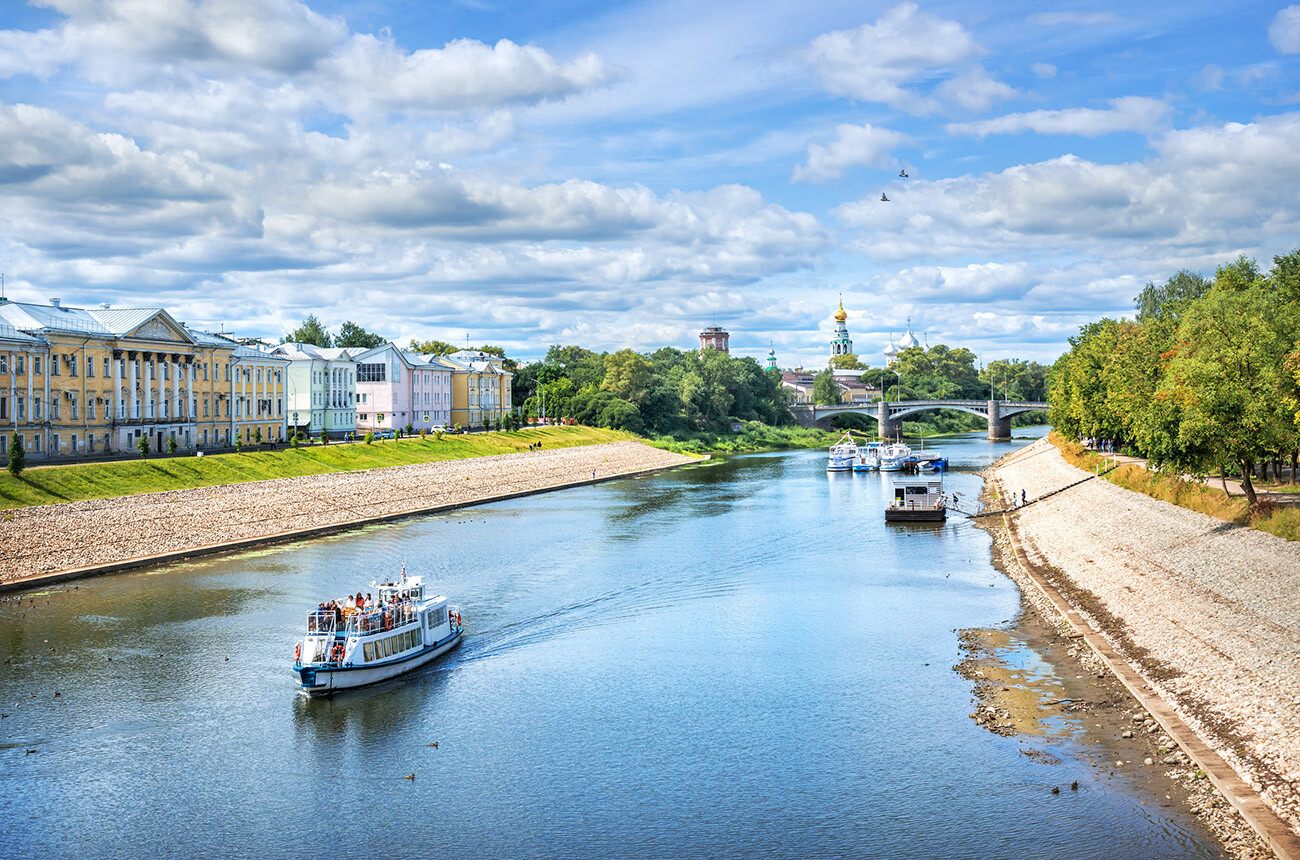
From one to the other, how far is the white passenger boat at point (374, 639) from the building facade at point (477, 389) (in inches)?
3651

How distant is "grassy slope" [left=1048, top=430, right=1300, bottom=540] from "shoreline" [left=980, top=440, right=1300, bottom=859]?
82cm

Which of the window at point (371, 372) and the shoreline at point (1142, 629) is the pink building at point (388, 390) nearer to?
the window at point (371, 372)

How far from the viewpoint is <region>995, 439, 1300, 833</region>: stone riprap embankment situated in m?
23.0

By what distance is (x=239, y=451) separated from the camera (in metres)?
72.9

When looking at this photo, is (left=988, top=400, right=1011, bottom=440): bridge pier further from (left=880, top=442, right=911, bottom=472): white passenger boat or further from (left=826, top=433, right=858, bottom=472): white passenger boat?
(left=826, top=433, right=858, bottom=472): white passenger boat

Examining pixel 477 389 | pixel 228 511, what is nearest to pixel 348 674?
pixel 228 511

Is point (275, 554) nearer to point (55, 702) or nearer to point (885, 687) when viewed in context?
point (55, 702)

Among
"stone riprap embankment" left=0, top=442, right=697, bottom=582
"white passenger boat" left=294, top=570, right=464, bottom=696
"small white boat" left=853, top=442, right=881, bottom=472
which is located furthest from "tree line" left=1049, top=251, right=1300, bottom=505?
"small white boat" left=853, top=442, right=881, bottom=472

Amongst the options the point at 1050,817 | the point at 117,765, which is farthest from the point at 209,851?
the point at 1050,817

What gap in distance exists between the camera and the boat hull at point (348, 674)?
2956 cm

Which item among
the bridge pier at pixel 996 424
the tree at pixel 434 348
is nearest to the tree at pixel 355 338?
the tree at pixel 434 348

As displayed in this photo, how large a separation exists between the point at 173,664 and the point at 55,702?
409cm

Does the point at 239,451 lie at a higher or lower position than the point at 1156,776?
higher

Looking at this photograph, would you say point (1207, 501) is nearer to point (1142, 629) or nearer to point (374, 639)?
point (1142, 629)
